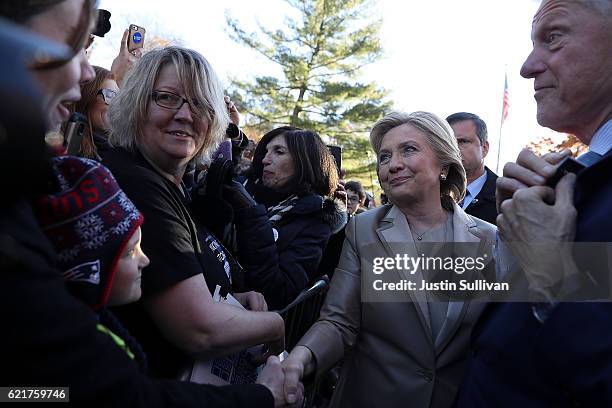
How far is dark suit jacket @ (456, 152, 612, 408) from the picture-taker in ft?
4.14

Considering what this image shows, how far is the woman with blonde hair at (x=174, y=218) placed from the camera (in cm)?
166

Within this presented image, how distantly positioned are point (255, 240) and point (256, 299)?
42cm

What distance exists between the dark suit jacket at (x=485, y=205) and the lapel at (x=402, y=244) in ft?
6.22

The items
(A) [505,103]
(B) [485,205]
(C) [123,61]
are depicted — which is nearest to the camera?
(C) [123,61]

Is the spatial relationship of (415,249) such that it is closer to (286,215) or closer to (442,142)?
(442,142)

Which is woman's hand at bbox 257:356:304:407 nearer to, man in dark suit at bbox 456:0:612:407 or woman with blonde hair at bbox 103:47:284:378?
woman with blonde hair at bbox 103:47:284:378

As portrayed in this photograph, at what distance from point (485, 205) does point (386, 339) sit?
2461 mm

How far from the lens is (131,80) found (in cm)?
215

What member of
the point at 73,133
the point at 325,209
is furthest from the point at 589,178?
the point at 73,133

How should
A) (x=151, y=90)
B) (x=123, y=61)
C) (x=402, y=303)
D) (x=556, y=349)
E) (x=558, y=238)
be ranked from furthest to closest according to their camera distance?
(x=123, y=61) < (x=402, y=303) < (x=151, y=90) < (x=558, y=238) < (x=556, y=349)

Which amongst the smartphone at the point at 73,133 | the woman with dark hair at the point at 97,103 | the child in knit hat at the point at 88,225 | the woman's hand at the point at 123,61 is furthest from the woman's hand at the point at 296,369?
the woman's hand at the point at 123,61

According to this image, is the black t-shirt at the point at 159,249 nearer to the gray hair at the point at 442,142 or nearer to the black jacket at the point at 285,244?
the black jacket at the point at 285,244

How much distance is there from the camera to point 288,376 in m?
1.97

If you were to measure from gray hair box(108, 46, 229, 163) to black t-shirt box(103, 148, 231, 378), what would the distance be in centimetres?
20
